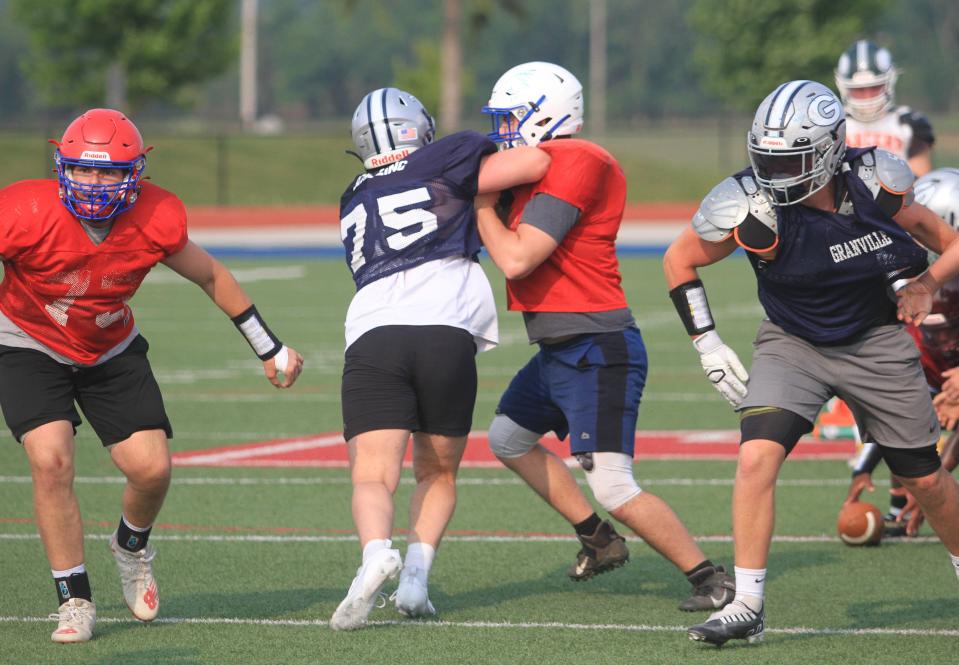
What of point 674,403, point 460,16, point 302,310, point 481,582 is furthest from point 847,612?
point 460,16

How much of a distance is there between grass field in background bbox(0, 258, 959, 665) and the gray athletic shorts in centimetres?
70

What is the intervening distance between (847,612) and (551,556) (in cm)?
142

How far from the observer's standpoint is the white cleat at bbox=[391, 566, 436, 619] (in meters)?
5.39

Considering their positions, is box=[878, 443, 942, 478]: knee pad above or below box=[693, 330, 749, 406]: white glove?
below

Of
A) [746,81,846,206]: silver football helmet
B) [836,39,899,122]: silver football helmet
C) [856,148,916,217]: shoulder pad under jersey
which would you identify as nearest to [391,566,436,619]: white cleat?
[746,81,846,206]: silver football helmet

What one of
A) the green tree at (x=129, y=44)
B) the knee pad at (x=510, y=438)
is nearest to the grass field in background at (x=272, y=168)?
the green tree at (x=129, y=44)

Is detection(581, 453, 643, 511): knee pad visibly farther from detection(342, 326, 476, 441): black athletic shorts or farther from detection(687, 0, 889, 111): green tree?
detection(687, 0, 889, 111): green tree

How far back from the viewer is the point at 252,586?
6.00 meters

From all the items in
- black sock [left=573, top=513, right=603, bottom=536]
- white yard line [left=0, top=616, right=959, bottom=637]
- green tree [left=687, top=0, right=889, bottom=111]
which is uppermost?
black sock [left=573, top=513, right=603, bottom=536]

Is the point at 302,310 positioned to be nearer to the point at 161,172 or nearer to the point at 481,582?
the point at 481,582

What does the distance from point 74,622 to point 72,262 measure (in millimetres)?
1180

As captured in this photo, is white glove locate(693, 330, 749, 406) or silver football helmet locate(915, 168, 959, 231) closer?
white glove locate(693, 330, 749, 406)

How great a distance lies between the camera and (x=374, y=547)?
199 inches

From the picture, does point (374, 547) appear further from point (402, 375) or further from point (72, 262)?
point (72, 262)
